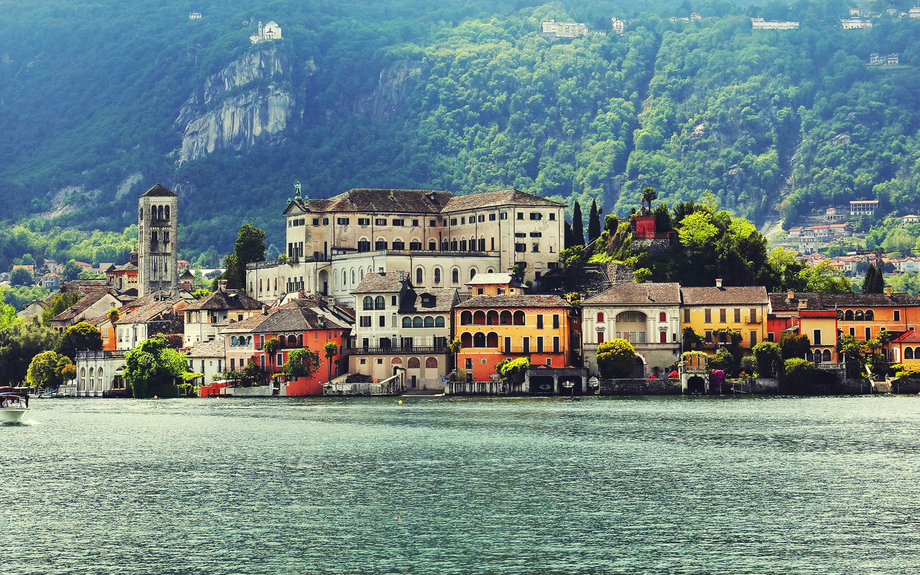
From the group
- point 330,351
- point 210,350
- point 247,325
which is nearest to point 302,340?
point 330,351

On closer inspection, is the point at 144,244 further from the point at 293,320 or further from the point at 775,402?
the point at 775,402

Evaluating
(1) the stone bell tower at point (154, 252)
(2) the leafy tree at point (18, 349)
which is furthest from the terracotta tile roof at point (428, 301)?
(1) the stone bell tower at point (154, 252)

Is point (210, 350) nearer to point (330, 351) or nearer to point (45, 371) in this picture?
point (330, 351)

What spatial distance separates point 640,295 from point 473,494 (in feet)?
202

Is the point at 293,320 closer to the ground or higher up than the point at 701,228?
closer to the ground

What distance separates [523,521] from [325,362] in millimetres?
70613

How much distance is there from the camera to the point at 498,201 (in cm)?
14250

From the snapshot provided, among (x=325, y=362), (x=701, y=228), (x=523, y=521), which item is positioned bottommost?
(x=523, y=521)

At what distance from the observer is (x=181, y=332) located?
141000 millimetres

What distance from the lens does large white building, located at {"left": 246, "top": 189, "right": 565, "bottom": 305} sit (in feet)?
455

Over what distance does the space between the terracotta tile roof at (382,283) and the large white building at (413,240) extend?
12.0m

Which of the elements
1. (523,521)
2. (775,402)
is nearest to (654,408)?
(775,402)

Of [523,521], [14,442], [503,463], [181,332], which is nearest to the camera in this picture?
[523,521]

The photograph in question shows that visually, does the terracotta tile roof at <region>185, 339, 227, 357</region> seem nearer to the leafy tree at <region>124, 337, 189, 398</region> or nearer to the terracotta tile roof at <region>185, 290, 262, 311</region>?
the leafy tree at <region>124, 337, 189, 398</region>
